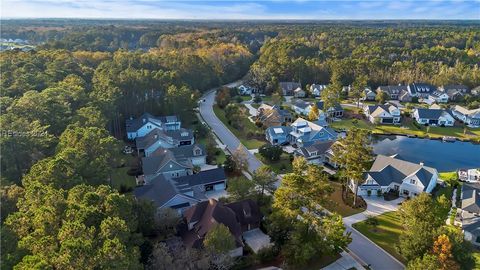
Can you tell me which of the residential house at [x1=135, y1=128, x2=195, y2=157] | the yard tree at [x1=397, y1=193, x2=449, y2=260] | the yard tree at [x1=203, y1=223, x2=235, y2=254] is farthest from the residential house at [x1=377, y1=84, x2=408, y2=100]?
the yard tree at [x1=203, y1=223, x2=235, y2=254]

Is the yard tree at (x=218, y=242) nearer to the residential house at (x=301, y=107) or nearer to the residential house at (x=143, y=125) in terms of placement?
the residential house at (x=143, y=125)

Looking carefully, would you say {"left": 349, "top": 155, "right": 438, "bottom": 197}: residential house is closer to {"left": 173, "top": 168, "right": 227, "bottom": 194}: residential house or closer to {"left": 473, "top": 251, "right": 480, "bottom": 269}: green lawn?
{"left": 473, "top": 251, "right": 480, "bottom": 269}: green lawn

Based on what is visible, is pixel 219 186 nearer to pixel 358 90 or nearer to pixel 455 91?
pixel 358 90

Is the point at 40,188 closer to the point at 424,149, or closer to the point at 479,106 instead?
the point at 424,149

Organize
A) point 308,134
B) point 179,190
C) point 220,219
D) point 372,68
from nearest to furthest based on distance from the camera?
Answer: point 220,219
point 179,190
point 308,134
point 372,68

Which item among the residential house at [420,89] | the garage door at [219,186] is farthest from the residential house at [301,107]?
the garage door at [219,186]

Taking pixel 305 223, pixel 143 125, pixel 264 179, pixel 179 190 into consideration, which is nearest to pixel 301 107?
pixel 143 125

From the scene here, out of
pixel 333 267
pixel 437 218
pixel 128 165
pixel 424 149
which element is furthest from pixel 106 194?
pixel 424 149
